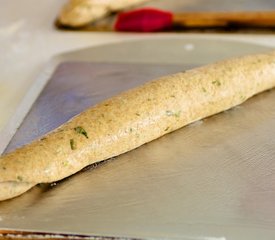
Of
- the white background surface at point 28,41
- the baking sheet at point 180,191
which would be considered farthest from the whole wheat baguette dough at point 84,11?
the baking sheet at point 180,191

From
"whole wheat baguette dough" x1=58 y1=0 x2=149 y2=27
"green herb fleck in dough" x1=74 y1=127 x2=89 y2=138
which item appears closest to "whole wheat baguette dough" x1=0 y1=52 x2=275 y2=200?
"green herb fleck in dough" x1=74 y1=127 x2=89 y2=138

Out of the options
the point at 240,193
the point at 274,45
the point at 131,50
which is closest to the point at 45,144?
the point at 240,193

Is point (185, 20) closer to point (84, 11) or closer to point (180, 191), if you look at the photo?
point (84, 11)

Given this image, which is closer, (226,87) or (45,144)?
(45,144)

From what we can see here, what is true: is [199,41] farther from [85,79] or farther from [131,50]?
[85,79]

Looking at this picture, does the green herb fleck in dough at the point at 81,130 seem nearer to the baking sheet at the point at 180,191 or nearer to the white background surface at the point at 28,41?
the baking sheet at the point at 180,191

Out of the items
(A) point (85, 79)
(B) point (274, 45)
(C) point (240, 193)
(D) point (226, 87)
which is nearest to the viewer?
(C) point (240, 193)

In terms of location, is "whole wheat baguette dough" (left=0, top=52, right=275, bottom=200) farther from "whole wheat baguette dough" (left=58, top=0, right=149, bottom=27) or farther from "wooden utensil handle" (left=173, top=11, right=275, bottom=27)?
"whole wheat baguette dough" (left=58, top=0, right=149, bottom=27)

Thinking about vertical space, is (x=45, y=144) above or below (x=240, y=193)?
above

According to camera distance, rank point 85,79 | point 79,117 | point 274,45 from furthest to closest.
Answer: point 274,45 < point 85,79 < point 79,117
